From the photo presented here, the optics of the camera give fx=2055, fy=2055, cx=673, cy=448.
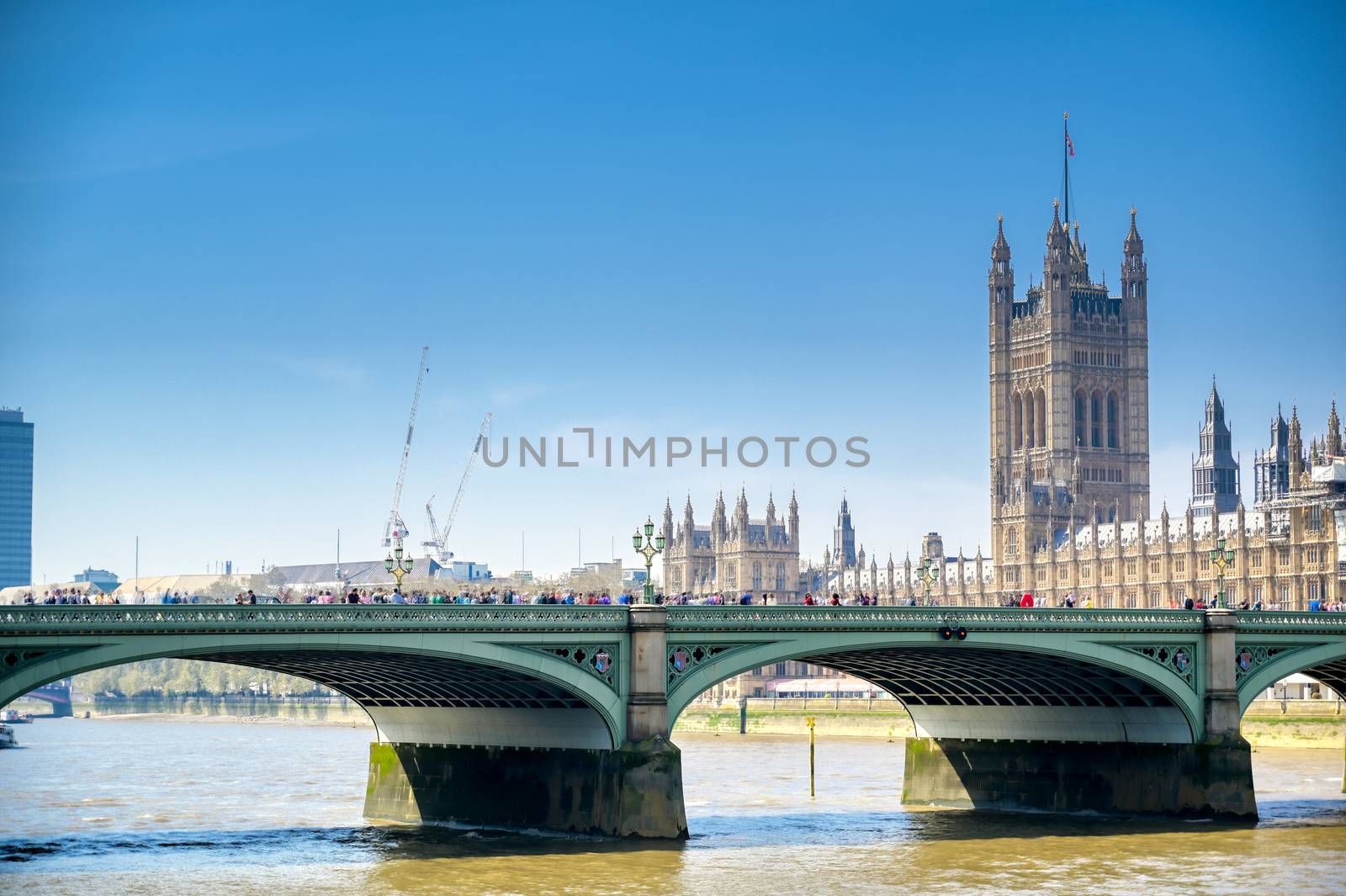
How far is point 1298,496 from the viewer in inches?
6245

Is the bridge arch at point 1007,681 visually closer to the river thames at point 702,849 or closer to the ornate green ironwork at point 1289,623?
the ornate green ironwork at point 1289,623

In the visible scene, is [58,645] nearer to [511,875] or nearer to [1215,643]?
[511,875]

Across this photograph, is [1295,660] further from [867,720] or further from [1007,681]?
[867,720]

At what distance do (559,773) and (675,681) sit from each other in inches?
206

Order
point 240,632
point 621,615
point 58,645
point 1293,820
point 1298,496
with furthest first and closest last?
point 1298,496 < point 1293,820 < point 621,615 < point 240,632 < point 58,645

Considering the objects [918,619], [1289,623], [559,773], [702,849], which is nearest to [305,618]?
[559,773]

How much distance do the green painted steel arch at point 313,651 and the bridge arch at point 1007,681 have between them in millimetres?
2897

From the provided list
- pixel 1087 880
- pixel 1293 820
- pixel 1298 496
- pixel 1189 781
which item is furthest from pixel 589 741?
pixel 1298 496

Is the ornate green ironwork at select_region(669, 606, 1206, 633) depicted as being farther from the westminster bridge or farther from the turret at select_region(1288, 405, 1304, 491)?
the turret at select_region(1288, 405, 1304, 491)

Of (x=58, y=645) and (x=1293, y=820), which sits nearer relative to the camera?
(x=58, y=645)

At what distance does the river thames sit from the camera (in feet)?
181

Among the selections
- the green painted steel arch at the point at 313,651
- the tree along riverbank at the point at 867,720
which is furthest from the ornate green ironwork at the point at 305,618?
the tree along riverbank at the point at 867,720

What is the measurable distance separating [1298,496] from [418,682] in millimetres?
108898

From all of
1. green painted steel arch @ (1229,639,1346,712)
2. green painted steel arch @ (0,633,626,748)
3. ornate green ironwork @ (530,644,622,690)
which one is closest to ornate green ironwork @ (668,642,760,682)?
ornate green ironwork @ (530,644,622,690)
